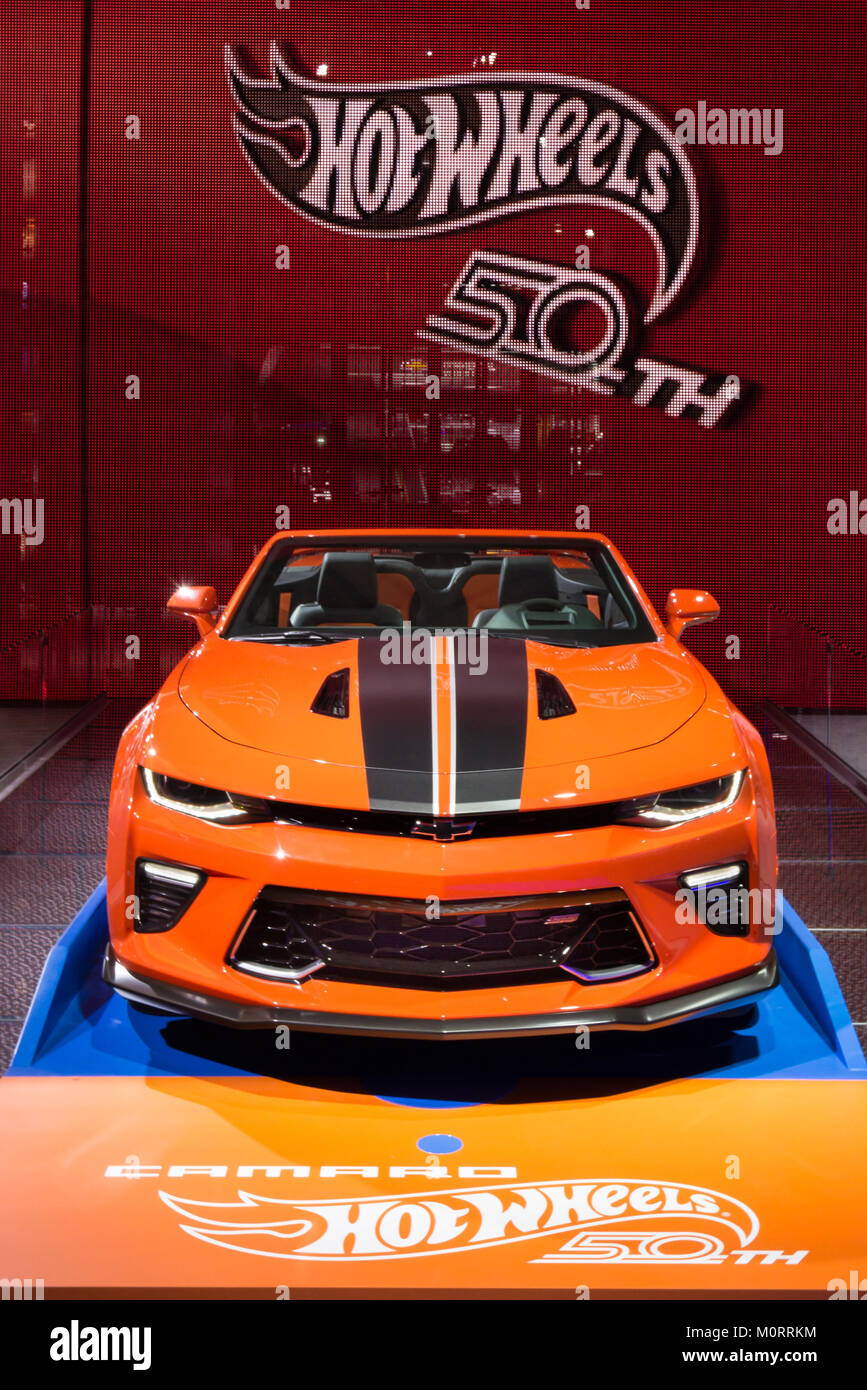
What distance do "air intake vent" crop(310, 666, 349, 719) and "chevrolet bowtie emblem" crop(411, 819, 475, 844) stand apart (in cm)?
36

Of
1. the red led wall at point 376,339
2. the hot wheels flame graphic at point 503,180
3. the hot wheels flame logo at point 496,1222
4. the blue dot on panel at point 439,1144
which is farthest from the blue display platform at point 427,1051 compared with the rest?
the hot wheels flame graphic at point 503,180

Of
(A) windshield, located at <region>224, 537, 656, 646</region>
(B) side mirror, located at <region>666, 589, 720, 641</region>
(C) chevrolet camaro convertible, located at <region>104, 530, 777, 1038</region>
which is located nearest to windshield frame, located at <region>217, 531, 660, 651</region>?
(A) windshield, located at <region>224, 537, 656, 646</region>

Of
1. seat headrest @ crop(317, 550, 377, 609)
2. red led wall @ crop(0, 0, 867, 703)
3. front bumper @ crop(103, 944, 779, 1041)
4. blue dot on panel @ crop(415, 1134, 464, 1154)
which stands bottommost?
blue dot on panel @ crop(415, 1134, 464, 1154)

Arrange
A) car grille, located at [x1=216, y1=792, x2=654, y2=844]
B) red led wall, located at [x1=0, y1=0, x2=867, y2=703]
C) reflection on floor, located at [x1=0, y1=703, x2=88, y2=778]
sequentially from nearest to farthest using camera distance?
car grille, located at [x1=216, y1=792, x2=654, y2=844] < reflection on floor, located at [x1=0, y1=703, x2=88, y2=778] < red led wall, located at [x1=0, y1=0, x2=867, y2=703]

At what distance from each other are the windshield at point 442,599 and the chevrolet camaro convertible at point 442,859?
2.22ft

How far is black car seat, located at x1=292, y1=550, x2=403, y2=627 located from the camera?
3332 mm

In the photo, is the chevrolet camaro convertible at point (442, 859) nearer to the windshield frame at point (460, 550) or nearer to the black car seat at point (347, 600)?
the windshield frame at point (460, 550)

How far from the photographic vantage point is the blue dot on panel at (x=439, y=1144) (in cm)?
188

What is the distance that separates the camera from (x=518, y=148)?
6.96m

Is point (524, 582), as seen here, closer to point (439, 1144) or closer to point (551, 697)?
point (551, 697)

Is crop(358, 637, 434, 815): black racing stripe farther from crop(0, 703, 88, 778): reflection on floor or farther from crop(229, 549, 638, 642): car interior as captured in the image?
crop(0, 703, 88, 778): reflection on floor

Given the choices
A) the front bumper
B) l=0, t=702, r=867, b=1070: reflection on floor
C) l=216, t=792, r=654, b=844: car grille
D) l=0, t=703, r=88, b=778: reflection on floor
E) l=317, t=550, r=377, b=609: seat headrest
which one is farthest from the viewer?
l=0, t=703, r=88, b=778: reflection on floor

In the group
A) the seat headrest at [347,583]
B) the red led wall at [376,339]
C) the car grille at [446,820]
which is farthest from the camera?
the red led wall at [376,339]
